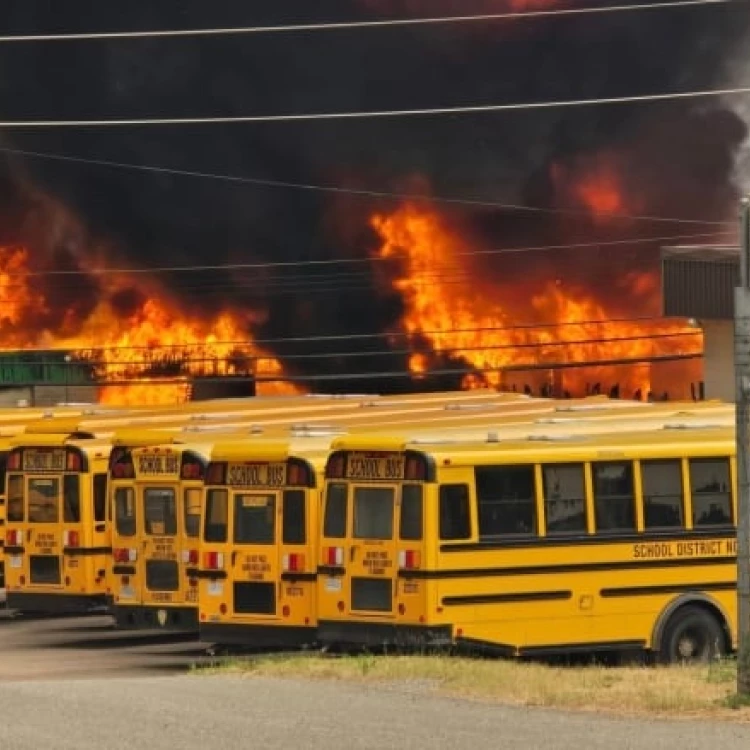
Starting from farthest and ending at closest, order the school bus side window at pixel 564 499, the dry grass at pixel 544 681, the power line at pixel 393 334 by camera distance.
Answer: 1. the power line at pixel 393 334
2. the school bus side window at pixel 564 499
3. the dry grass at pixel 544 681

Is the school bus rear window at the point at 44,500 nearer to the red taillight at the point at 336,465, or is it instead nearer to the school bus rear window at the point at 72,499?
the school bus rear window at the point at 72,499

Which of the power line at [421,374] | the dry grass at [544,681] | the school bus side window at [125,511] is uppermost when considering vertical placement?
the power line at [421,374]

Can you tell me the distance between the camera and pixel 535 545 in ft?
71.3

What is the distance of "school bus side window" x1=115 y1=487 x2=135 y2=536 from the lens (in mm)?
25719

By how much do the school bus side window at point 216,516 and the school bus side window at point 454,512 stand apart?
10.8 feet

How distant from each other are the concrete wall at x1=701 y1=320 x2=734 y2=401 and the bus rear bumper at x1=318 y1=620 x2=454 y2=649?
59.9ft

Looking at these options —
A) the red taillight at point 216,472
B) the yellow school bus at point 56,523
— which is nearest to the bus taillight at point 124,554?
the yellow school bus at point 56,523

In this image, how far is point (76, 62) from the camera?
80.0 meters

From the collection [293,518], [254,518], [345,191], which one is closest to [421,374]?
[345,191]

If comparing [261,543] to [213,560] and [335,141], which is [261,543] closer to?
[213,560]

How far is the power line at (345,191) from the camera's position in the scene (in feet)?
236

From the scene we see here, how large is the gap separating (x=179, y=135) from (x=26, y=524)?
170 feet

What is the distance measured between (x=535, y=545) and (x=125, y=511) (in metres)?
6.31

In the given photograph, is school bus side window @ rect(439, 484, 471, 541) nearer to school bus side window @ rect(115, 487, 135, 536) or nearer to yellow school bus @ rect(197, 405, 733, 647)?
yellow school bus @ rect(197, 405, 733, 647)
